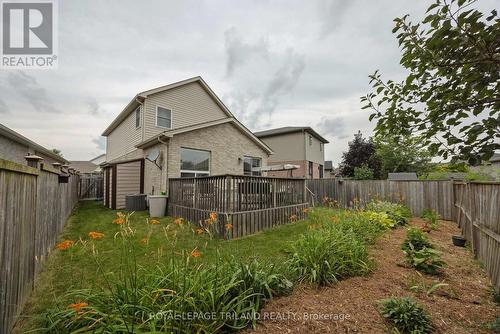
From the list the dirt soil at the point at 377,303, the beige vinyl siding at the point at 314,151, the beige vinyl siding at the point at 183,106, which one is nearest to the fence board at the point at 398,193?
the dirt soil at the point at 377,303

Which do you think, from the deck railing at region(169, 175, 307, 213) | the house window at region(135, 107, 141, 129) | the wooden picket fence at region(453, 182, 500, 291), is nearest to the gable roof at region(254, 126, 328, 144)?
the deck railing at region(169, 175, 307, 213)

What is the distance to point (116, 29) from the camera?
7.49 metres

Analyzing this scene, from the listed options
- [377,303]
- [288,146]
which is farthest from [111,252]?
[288,146]

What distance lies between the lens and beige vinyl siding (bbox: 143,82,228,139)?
1210 centimetres

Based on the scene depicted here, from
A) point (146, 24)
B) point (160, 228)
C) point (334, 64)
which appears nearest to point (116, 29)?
point (146, 24)

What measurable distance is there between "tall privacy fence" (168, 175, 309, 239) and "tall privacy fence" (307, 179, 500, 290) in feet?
8.38

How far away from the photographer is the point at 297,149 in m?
23.2

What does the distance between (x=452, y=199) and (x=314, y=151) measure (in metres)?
15.9

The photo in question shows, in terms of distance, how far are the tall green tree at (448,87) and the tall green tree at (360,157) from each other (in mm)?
25166

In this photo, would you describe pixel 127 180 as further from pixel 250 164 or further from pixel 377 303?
pixel 377 303

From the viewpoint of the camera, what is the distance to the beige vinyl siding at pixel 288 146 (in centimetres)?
2305

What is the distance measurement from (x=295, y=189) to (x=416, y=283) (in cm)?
582

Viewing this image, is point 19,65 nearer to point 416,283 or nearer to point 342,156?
point 416,283

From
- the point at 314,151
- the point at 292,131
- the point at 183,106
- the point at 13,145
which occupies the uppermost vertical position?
the point at 292,131
